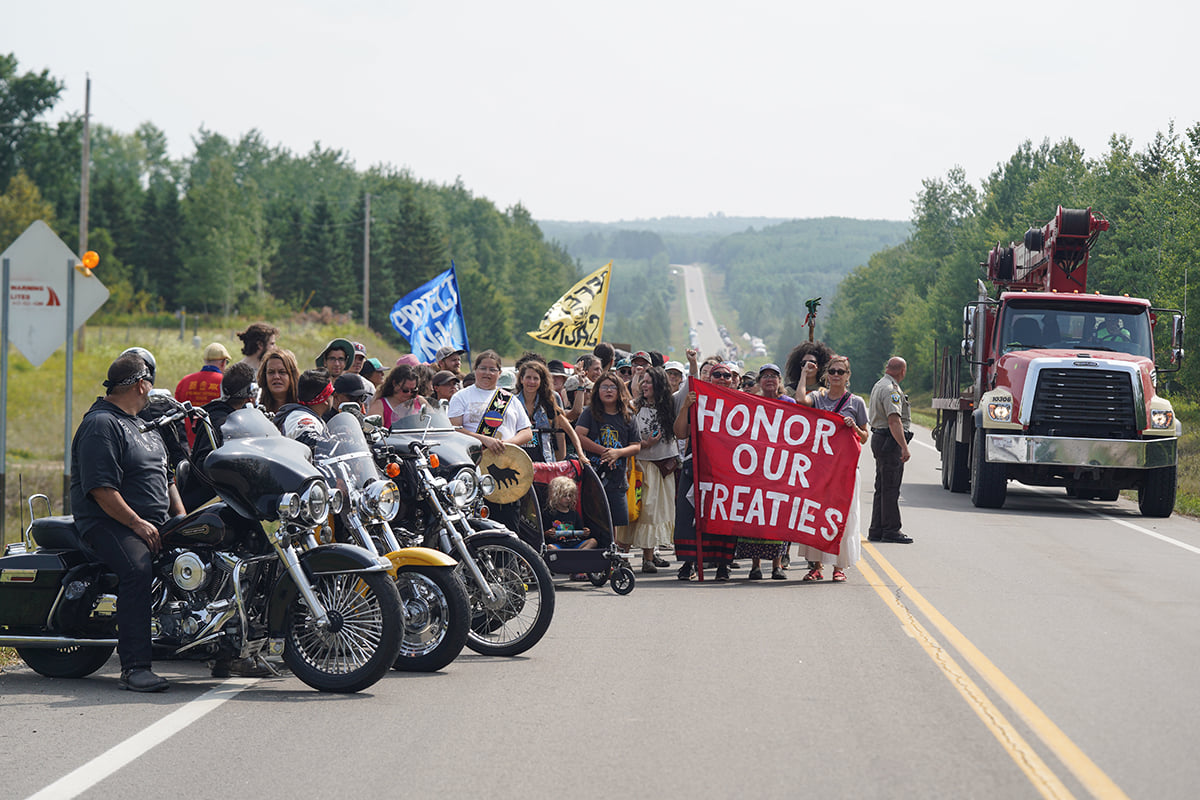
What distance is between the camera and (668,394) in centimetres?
1234

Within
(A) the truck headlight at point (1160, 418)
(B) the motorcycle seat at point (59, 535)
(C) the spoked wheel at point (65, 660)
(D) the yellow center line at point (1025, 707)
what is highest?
(A) the truck headlight at point (1160, 418)

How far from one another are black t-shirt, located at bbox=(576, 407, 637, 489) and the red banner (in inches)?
24.9

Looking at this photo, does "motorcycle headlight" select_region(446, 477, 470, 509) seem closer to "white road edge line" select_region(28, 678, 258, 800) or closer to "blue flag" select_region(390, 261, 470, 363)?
"white road edge line" select_region(28, 678, 258, 800)

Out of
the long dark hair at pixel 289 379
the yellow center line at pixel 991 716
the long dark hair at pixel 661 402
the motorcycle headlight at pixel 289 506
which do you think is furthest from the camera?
the long dark hair at pixel 661 402

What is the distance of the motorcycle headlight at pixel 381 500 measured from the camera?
25.2ft

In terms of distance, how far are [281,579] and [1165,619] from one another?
21.4 feet

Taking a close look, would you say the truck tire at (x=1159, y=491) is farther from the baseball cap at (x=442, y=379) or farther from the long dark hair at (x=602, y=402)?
the baseball cap at (x=442, y=379)

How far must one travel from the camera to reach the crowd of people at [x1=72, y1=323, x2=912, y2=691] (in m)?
7.35

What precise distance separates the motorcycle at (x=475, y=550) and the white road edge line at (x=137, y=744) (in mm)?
1448

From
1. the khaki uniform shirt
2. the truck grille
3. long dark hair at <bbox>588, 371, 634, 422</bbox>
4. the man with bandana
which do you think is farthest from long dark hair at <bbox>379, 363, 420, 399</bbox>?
the truck grille

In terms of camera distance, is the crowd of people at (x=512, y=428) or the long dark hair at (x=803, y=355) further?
the long dark hair at (x=803, y=355)

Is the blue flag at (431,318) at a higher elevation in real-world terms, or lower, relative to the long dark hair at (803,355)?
higher

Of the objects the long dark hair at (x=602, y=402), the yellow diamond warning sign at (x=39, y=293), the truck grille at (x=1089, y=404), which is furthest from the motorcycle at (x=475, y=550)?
the truck grille at (x=1089, y=404)

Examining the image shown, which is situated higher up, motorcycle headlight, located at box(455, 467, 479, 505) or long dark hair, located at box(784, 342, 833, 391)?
long dark hair, located at box(784, 342, 833, 391)
